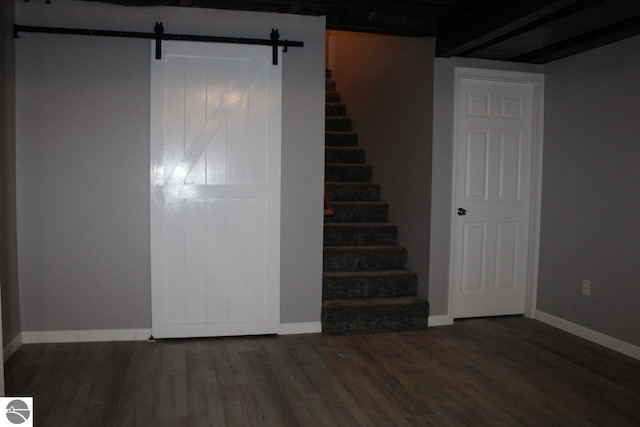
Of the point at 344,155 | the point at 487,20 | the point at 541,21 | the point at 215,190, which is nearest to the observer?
the point at 541,21

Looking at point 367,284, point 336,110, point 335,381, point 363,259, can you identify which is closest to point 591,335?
point 367,284

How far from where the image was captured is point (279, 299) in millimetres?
4074

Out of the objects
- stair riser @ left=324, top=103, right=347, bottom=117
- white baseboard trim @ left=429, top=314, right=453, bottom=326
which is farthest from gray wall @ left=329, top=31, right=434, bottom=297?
stair riser @ left=324, top=103, right=347, bottom=117

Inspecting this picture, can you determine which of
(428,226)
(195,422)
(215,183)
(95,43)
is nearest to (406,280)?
(428,226)

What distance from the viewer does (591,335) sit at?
4039mm

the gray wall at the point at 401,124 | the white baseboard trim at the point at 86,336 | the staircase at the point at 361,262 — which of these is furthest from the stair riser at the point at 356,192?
the white baseboard trim at the point at 86,336

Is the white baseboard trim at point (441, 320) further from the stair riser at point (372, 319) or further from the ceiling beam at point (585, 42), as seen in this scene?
the ceiling beam at point (585, 42)

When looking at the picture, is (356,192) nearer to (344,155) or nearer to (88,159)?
(344,155)

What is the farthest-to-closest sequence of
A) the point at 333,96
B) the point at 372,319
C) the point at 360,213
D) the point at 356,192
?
the point at 333,96, the point at 356,192, the point at 360,213, the point at 372,319

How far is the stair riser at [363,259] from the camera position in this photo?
180 inches

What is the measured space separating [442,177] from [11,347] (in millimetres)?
3495

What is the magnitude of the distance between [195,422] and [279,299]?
1521 millimetres

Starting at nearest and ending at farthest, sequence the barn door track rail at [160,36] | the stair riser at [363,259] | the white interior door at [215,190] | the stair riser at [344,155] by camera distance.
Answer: the barn door track rail at [160,36] → the white interior door at [215,190] → the stair riser at [363,259] → the stair riser at [344,155]

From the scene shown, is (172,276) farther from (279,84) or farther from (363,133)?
(363,133)
